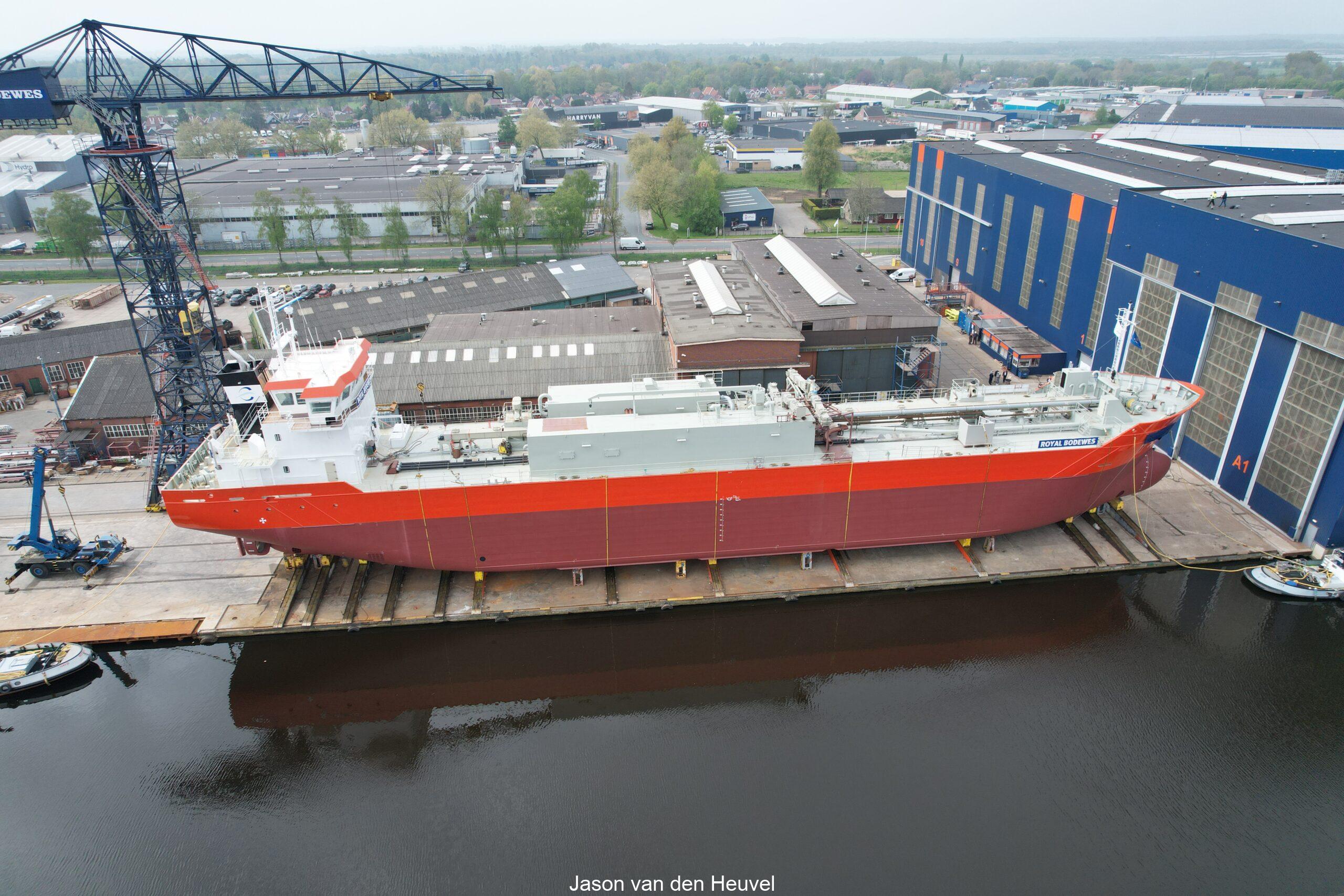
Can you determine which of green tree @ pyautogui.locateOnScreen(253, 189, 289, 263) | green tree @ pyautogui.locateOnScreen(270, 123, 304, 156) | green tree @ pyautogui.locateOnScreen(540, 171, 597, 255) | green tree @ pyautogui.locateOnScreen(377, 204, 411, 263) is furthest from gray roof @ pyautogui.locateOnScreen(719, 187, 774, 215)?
green tree @ pyautogui.locateOnScreen(270, 123, 304, 156)

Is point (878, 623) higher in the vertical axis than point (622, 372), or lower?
lower

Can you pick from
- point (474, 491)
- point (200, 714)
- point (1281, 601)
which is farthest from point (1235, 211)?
point (200, 714)

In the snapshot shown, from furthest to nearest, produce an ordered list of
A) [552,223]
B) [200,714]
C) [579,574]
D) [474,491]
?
[552,223], [579,574], [474,491], [200,714]

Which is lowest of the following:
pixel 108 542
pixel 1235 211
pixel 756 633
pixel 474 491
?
pixel 756 633

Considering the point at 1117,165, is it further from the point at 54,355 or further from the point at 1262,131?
the point at 54,355

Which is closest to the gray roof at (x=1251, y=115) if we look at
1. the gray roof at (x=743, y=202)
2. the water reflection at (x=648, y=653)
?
the gray roof at (x=743, y=202)

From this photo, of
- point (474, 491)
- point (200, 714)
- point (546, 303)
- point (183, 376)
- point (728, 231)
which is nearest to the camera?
point (200, 714)

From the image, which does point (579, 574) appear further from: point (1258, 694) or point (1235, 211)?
point (1235, 211)

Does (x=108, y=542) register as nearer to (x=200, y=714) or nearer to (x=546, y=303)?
(x=200, y=714)

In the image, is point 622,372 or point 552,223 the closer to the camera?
point 622,372
